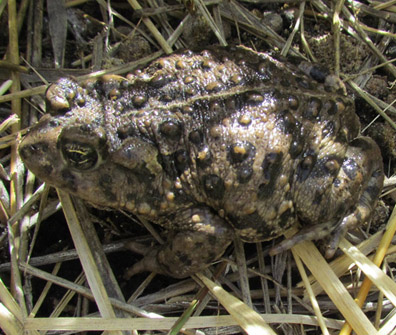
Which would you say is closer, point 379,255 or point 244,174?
point 244,174

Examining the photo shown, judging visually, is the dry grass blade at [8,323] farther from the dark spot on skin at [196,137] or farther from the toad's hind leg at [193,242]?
the dark spot on skin at [196,137]

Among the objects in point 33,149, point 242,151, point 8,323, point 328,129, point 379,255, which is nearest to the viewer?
point 8,323

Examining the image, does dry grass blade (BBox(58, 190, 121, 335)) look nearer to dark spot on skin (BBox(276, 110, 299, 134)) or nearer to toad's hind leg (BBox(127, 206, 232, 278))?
toad's hind leg (BBox(127, 206, 232, 278))

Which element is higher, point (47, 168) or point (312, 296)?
point (47, 168)

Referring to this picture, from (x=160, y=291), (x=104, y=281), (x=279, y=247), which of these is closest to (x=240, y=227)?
(x=279, y=247)

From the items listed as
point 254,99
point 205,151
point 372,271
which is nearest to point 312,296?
point 372,271

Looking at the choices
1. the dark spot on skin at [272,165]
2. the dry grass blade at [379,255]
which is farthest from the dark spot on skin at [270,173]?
the dry grass blade at [379,255]

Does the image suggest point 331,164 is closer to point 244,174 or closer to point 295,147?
point 295,147
